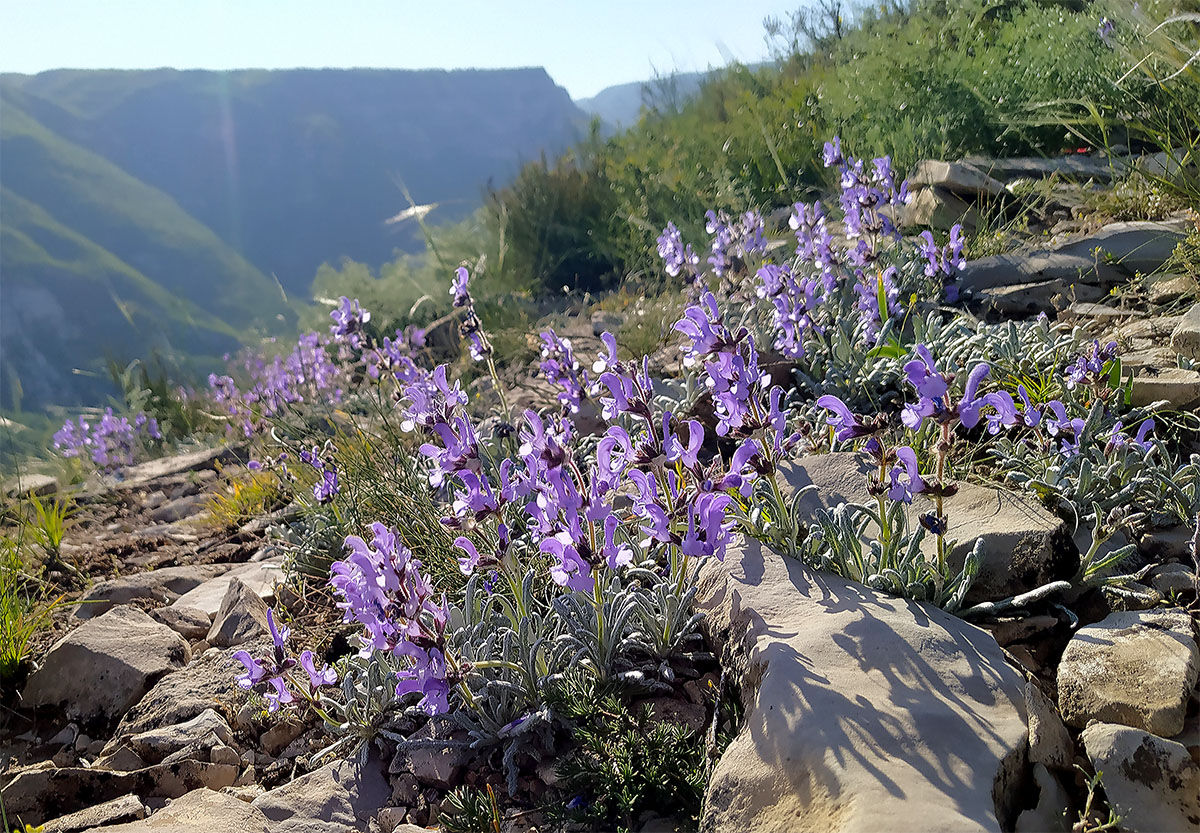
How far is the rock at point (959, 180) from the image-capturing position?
5.13 m

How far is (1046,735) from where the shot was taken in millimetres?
1571

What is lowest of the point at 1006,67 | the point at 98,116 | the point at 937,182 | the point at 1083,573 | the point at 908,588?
the point at 1083,573

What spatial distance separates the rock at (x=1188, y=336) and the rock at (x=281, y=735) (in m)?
3.69

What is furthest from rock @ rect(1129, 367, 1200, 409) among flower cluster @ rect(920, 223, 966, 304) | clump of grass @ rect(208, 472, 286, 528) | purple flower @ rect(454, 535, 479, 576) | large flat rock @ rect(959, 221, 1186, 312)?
clump of grass @ rect(208, 472, 286, 528)

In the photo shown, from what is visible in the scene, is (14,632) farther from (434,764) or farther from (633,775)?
(633,775)

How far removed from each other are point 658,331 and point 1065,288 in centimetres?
247

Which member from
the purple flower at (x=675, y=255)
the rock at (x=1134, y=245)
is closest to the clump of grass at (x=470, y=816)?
the purple flower at (x=675, y=255)

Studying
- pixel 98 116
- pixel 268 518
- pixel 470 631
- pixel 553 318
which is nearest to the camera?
pixel 470 631

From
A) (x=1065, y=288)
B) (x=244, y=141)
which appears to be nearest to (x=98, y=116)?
(x=244, y=141)

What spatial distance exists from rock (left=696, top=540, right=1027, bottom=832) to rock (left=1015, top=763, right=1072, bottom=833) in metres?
0.04

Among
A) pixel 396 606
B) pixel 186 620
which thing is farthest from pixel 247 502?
pixel 396 606

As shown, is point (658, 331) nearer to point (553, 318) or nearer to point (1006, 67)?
point (553, 318)

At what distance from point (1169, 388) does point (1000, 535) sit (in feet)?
4.14

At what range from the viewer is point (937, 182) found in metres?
5.18
